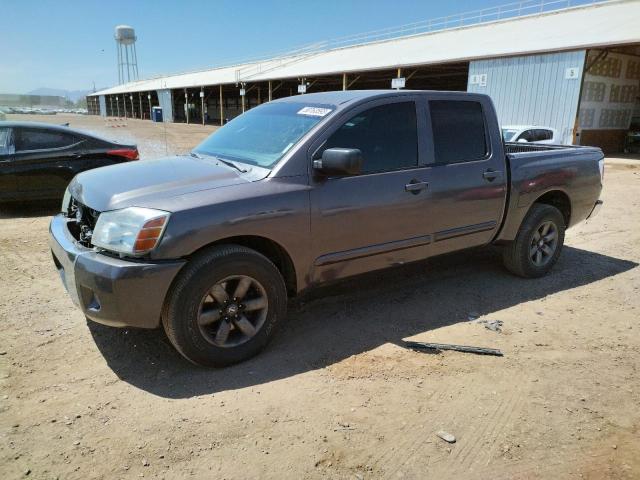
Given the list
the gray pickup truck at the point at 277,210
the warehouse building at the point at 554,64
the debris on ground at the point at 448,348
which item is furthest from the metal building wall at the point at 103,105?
the debris on ground at the point at 448,348

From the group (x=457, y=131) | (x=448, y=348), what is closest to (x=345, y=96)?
(x=457, y=131)

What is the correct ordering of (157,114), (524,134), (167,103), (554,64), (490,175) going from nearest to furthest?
(490,175) → (157,114) → (524,134) → (554,64) → (167,103)

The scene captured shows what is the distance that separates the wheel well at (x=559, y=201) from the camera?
533 centimetres

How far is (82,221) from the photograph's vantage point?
11.5 feet

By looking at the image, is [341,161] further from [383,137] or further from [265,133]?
[265,133]

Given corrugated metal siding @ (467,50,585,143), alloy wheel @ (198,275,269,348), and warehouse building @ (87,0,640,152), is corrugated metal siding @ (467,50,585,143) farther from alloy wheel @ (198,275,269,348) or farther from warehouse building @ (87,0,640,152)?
alloy wheel @ (198,275,269,348)

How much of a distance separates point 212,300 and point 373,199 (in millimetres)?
1435

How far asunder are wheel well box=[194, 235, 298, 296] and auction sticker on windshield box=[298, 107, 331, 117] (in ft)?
3.58

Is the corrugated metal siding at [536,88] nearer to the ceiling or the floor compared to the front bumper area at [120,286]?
nearer to the ceiling

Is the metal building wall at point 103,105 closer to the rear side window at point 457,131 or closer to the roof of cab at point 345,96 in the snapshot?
the roof of cab at point 345,96

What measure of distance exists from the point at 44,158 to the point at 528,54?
18.7 meters

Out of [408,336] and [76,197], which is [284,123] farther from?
[408,336]

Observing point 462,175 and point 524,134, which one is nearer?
point 462,175

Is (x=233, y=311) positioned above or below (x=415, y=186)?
below
